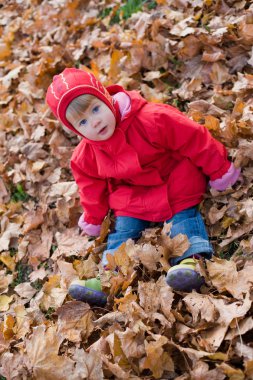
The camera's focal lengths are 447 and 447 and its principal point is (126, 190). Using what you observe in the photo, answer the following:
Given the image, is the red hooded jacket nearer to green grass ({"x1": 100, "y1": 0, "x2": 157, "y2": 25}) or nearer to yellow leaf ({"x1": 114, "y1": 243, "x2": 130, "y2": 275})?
yellow leaf ({"x1": 114, "y1": 243, "x2": 130, "y2": 275})

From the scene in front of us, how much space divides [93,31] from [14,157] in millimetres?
1380

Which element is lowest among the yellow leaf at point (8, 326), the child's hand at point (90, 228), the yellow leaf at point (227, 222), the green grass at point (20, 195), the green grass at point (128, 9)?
the green grass at point (20, 195)

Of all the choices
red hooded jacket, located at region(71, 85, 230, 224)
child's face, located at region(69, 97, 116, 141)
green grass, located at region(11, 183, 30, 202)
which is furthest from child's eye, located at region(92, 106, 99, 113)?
green grass, located at region(11, 183, 30, 202)

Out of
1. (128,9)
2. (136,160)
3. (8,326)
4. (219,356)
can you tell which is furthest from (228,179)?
(128,9)

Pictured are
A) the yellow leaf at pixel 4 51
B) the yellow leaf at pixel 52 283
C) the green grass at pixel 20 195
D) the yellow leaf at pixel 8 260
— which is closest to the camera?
the yellow leaf at pixel 52 283

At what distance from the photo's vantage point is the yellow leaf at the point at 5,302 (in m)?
2.62

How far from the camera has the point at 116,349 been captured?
188 centimetres

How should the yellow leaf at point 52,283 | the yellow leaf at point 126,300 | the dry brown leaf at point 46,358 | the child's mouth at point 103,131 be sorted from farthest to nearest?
1. the yellow leaf at point 52,283
2. the child's mouth at point 103,131
3. the yellow leaf at point 126,300
4. the dry brown leaf at point 46,358

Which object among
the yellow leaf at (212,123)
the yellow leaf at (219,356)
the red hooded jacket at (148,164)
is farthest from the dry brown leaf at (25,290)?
the yellow leaf at (212,123)

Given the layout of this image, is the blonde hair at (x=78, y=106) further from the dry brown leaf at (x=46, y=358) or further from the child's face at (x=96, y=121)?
the dry brown leaf at (x=46, y=358)

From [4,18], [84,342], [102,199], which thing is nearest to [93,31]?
[4,18]

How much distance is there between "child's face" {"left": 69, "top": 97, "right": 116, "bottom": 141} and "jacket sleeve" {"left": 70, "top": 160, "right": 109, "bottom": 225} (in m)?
0.38

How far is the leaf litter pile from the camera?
1863mm

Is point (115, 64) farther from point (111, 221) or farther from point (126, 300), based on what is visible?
point (126, 300)
